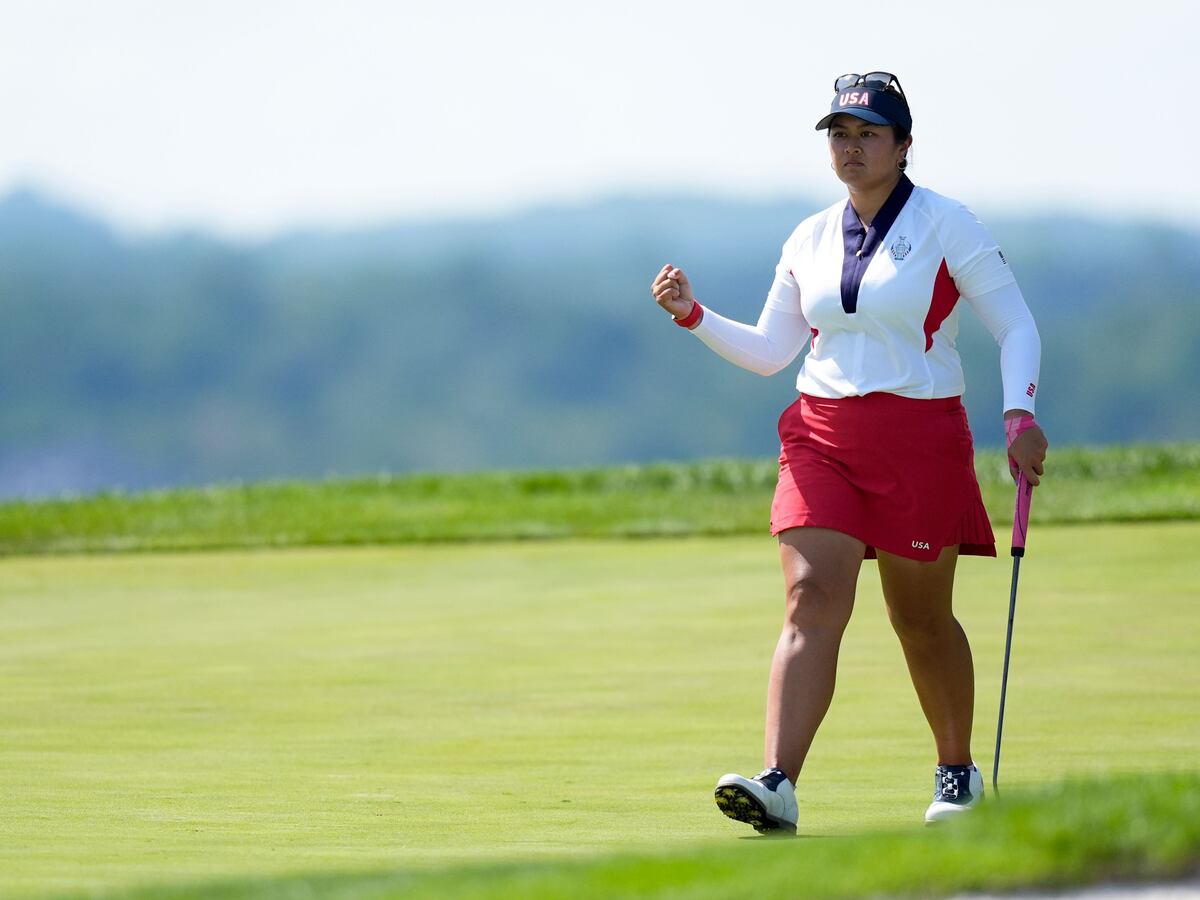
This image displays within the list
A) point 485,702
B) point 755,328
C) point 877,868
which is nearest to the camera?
point 877,868

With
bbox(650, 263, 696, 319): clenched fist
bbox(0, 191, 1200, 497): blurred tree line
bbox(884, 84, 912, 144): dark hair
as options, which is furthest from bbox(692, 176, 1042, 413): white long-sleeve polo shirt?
bbox(0, 191, 1200, 497): blurred tree line

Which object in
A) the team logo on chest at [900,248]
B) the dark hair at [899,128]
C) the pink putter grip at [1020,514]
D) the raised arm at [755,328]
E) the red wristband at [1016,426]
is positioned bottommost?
the pink putter grip at [1020,514]

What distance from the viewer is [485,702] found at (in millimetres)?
7438

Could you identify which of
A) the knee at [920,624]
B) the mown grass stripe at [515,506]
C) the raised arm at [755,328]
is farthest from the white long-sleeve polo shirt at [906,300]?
the mown grass stripe at [515,506]

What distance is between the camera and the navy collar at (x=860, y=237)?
5.23 m

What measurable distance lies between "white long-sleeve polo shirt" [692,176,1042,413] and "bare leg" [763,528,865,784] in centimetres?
38

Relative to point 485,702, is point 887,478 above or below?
above

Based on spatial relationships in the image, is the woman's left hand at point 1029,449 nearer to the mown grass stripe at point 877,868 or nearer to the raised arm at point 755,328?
the raised arm at point 755,328

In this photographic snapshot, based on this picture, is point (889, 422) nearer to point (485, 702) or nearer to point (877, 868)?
point (877, 868)

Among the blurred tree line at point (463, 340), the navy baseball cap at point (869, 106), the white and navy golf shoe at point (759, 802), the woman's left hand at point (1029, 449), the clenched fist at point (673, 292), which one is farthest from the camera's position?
the blurred tree line at point (463, 340)

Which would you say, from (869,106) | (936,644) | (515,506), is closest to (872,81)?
(869,106)

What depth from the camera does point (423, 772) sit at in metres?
5.97

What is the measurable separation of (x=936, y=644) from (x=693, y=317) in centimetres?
105

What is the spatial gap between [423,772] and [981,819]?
8.70 feet
